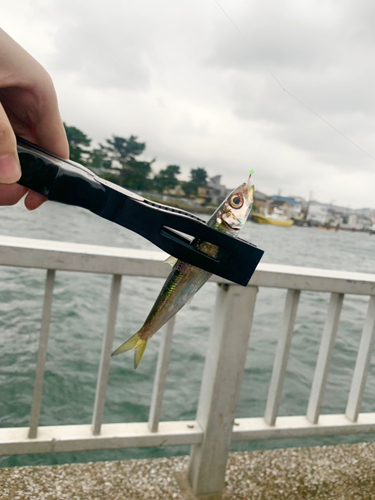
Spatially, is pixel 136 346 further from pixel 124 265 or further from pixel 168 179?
pixel 124 265

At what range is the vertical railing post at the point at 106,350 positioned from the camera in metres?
1.69

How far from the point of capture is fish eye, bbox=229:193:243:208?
540 mm

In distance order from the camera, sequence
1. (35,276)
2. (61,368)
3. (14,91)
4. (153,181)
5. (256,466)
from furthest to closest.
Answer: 1. (35,276)
2. (61,368)
3. (256,466)
4. (153,181)
5. (14,91)

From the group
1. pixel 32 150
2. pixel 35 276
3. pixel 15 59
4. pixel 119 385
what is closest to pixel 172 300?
pixel 32 150

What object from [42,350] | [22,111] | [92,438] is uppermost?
[22,111]

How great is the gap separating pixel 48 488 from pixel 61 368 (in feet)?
6.39

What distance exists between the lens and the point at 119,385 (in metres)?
3.71

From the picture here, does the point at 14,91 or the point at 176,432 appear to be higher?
the point at 14,91

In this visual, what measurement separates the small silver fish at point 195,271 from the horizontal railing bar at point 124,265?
3.31 feet

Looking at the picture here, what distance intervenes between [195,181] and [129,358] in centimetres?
347

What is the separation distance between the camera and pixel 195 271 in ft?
1.63

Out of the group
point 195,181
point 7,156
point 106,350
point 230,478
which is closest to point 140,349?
point 7,156

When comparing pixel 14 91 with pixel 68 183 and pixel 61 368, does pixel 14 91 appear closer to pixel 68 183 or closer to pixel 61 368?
pixel 68 183

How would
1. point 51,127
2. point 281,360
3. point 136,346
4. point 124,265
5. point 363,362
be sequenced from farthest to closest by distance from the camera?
point 363,362, point 281,360, point 124,265, point 51,127, point 136,346
